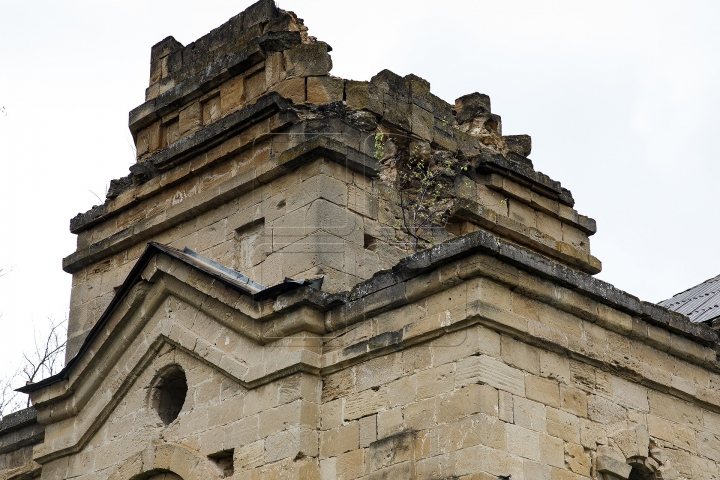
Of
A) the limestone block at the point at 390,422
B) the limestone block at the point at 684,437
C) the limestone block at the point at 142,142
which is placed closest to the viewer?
the limestone block at the point at 390,422

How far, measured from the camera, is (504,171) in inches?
566

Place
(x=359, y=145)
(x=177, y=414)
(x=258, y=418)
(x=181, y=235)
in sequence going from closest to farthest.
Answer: (x=258, y=418), (x=177, y=414), (x=359, y=145), (x=181, y=235)

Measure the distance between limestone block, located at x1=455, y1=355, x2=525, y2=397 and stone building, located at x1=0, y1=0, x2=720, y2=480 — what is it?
0.02 metres

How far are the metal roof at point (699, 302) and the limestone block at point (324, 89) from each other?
617 centimetres

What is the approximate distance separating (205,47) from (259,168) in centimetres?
267

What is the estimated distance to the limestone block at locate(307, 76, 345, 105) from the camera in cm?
1341

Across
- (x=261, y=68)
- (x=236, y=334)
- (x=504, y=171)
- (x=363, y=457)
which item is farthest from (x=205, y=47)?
(x=363, y=457)

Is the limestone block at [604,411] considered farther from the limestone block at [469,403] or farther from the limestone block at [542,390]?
the limestone block at [469,403]

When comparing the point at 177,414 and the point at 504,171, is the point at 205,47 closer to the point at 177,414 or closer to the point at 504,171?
the point at 504,171

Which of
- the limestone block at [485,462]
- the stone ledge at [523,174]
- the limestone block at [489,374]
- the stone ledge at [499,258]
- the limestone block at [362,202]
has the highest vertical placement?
the stone ledge at [523,174]

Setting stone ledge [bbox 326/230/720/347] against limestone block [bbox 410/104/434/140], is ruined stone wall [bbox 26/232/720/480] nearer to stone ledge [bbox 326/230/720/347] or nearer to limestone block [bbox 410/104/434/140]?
stone ledge [bbox 326/230/720/347]

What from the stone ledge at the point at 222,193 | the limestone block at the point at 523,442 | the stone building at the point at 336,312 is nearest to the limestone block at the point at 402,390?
the stone building at the point at 336,312

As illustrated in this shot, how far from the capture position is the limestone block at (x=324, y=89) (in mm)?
13406

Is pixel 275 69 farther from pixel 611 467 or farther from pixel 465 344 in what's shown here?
pixel 611 467
